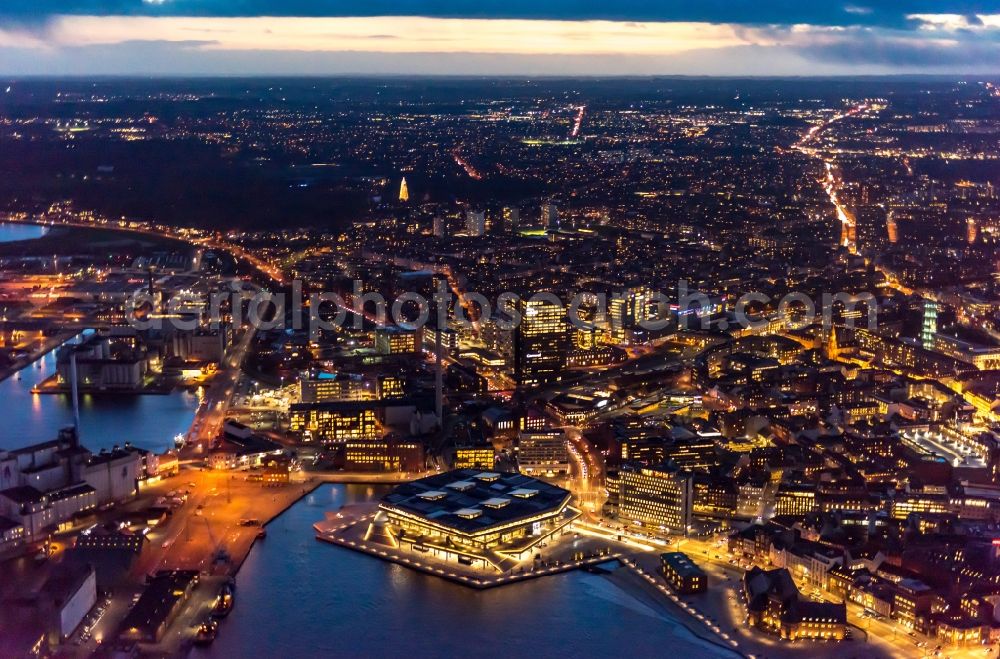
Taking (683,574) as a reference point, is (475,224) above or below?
above

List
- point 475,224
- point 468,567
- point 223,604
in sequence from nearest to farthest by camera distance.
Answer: point 223,604 → point 468,567 → point 475,224

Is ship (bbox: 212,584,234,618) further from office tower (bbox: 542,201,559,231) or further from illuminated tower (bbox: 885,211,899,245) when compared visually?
office tower (bbox: 542,201,559,231)

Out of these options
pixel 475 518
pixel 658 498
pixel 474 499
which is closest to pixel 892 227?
pixel 658 498

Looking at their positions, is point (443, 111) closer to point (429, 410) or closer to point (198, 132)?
point (198, 132)

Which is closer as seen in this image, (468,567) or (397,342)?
(468,567)

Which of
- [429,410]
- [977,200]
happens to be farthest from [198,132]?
[429,410]

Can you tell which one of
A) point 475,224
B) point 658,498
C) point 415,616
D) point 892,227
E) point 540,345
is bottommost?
point 415,616

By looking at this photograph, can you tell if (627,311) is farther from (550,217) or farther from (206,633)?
(206,633)
